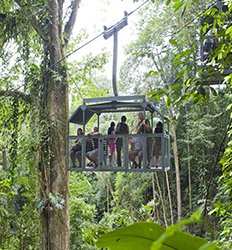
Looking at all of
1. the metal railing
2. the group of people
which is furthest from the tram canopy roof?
the metal railing

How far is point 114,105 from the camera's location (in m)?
4.62

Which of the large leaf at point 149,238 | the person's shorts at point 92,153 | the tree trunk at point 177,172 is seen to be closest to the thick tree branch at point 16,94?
the person's shorts at point 92,153

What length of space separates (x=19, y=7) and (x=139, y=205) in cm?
645

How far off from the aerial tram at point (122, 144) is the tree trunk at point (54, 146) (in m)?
0.45

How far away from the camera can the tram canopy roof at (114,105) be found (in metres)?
4.45

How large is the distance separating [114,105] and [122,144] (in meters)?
0.40

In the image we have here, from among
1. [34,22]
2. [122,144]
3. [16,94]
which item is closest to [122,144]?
[122,144]

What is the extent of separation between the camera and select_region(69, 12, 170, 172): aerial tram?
4.48 metres

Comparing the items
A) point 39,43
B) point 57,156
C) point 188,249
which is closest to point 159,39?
point 39,43

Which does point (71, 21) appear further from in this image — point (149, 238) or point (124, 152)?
point (149, 238)

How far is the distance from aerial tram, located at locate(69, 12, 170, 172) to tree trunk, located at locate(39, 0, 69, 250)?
45 centimetres

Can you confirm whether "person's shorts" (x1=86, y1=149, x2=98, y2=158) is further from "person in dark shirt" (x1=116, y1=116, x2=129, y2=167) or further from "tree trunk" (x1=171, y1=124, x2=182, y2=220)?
"tree trunk" (x1=171, y1=124, x2=182, y2=220)

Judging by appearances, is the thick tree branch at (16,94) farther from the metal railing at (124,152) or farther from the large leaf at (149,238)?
the large leaf at (149,238)

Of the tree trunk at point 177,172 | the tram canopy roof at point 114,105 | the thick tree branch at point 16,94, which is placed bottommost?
the tree trunk at point 177,172
